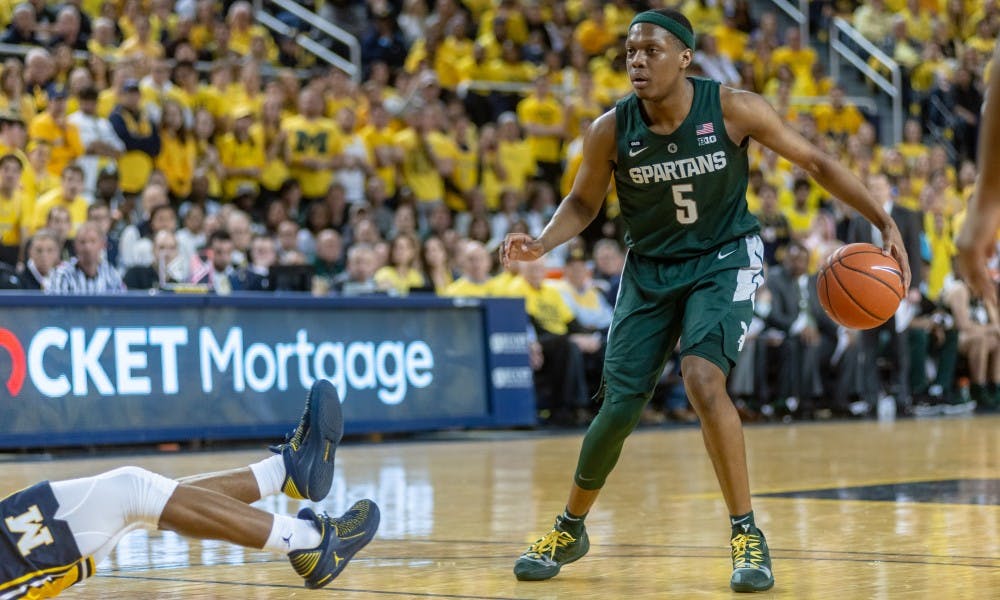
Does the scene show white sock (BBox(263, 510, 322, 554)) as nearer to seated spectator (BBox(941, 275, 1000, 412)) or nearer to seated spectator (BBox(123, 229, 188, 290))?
seated spectator (BBox(123, 229, 188, 290))

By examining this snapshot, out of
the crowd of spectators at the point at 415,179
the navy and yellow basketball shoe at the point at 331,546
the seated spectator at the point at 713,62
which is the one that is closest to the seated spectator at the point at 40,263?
the crowd of spectators at the point at 415,179

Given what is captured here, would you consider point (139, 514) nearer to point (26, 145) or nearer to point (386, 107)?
point (26, 145)

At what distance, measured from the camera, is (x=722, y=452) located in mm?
5449

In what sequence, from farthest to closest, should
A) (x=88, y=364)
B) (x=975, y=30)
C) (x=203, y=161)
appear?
(x=975, y=30) → (x=203, y=161) → (x=88, y=364)

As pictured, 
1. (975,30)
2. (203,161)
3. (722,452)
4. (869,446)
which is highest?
(975,30)

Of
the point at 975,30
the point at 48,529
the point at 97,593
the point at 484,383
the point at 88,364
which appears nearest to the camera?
the point at 48,529

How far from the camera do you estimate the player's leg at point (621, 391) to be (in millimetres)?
5703

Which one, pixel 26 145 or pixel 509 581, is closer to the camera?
pixel 509 581

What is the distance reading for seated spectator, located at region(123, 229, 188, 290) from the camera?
13188 millimetres

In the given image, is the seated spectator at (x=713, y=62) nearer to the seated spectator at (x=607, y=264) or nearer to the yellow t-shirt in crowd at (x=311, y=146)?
the seated spectator at (x=607, y=264)

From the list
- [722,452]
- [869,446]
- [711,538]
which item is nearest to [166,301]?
[869,446]

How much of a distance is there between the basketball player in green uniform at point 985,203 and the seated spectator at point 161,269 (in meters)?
11.0

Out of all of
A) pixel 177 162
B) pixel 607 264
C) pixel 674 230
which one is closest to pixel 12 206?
pixel 177 162

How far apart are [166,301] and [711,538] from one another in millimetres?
6619
